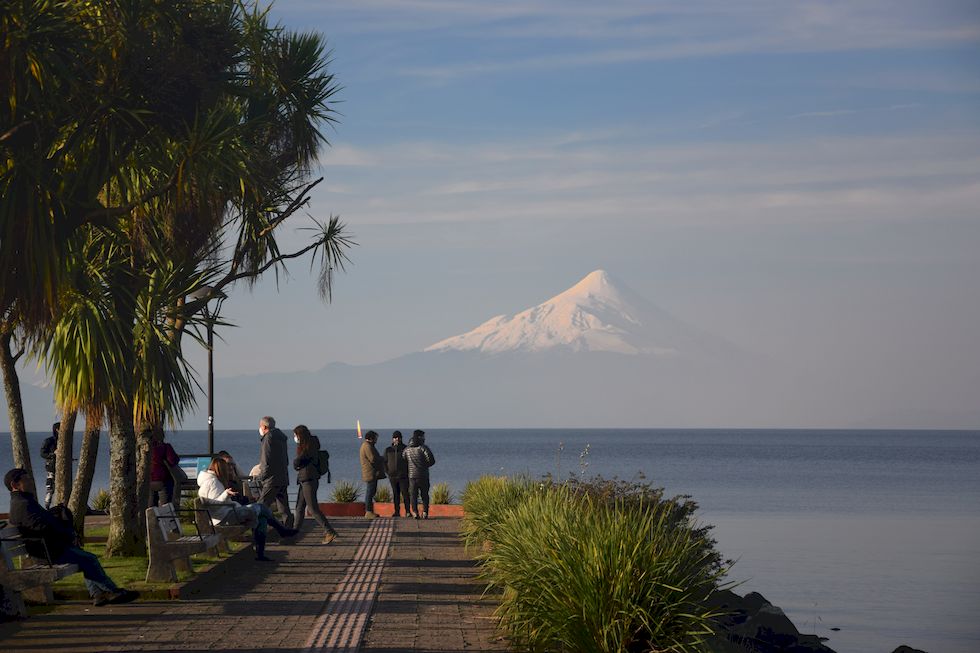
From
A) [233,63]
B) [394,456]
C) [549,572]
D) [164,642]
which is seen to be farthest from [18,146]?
[394,456]

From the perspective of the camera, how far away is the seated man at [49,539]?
12570 mm

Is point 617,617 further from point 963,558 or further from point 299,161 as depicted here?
point 963,558

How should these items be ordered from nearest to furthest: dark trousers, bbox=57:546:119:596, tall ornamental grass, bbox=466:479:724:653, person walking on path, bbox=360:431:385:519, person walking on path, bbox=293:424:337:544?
tall ornamental grass, bbox=466:479:724:653
dark trousers, bbox=57:546:119:596
person walking on path, bbox=293:424:337:544
person walking on path, bbox=360:431:385:519

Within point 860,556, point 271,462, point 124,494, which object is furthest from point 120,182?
point 860,556

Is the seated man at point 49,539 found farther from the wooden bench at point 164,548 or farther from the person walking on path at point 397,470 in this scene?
the person walking on path at point 397,470

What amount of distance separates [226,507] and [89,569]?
19.1ft

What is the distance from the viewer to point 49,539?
41.4 ft

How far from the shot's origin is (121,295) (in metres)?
17.0

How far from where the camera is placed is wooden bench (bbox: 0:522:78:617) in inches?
465

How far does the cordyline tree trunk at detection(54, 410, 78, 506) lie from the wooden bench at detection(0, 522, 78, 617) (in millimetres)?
7165

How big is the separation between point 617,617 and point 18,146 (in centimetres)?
905

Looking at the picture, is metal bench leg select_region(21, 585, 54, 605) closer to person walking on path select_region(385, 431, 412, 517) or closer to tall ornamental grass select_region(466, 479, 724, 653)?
tall ornamental grass select_region(466, 479, 724, 653)

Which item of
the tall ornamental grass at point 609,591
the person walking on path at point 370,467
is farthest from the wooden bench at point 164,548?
the person walking on path at point 370,467

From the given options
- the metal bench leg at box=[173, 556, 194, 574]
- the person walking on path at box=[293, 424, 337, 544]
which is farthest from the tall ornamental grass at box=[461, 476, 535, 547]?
the metal bench leg at box=[173, 556, 194, 574]
